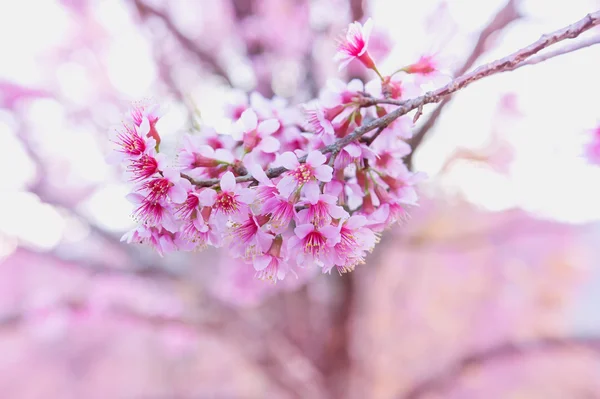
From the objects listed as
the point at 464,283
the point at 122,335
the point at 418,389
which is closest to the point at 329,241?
the point at 418,389

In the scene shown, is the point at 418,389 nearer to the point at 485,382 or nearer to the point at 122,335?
the point at 485,382

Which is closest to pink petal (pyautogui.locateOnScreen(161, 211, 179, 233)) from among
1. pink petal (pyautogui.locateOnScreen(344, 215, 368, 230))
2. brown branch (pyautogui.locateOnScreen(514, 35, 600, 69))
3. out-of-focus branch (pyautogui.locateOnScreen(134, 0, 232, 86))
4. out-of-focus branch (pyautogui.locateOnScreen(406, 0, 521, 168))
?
pink petal (pyautogui.locateOnScreen(344, 215, 368, 230))

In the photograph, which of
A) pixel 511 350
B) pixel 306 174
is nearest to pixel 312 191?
pixel 306 174

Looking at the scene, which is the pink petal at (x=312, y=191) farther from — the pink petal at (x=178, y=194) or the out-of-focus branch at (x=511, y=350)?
the out-of-focus branch at (x=511, y=350)

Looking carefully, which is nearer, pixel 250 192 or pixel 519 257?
pixel 250 192

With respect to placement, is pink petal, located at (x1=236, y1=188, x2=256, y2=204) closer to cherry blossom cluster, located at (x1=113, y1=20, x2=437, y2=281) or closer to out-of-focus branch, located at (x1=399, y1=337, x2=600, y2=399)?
cherry blossom cluster, located at (x1=113, y1=20, x2=437, y2=281)

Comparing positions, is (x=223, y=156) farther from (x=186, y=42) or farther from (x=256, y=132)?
(x=186, y=42)
